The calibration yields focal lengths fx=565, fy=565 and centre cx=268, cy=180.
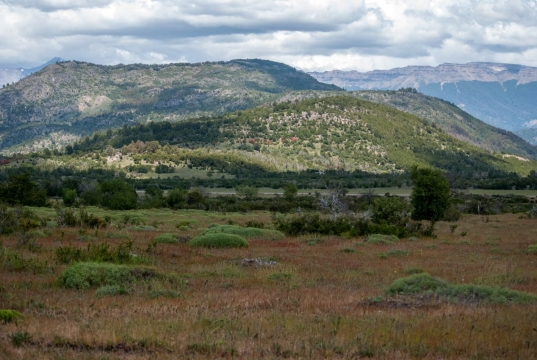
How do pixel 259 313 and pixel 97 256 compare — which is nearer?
pixel 259 313

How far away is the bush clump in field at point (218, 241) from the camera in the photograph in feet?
86.9

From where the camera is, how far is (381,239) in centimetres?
3250

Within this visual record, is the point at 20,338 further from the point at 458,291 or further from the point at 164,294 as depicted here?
the point at 458,291

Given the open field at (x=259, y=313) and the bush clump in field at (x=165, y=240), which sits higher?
the open field at (x=259, y=313)

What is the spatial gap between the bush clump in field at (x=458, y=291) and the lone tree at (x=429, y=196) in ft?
124

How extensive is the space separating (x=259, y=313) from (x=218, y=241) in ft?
47.6

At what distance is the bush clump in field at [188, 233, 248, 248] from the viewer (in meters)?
26.5

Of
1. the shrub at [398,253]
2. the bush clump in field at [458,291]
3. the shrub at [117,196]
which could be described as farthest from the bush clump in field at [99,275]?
the shrub at [117,196]

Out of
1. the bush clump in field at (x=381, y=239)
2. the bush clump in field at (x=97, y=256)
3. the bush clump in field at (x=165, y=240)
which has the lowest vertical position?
the bush clump in field at (x=381, y=239)

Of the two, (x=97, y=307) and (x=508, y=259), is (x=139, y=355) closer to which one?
(x=97, y=307)

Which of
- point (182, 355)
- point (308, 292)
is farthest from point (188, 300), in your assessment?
point (182, 355)

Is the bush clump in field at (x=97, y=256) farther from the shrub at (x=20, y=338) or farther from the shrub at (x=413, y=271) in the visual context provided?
the shrub at (x=413, y=271)

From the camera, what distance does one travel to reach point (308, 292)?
50.1ft

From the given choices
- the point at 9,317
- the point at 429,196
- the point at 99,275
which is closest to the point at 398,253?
the point at 99,275
